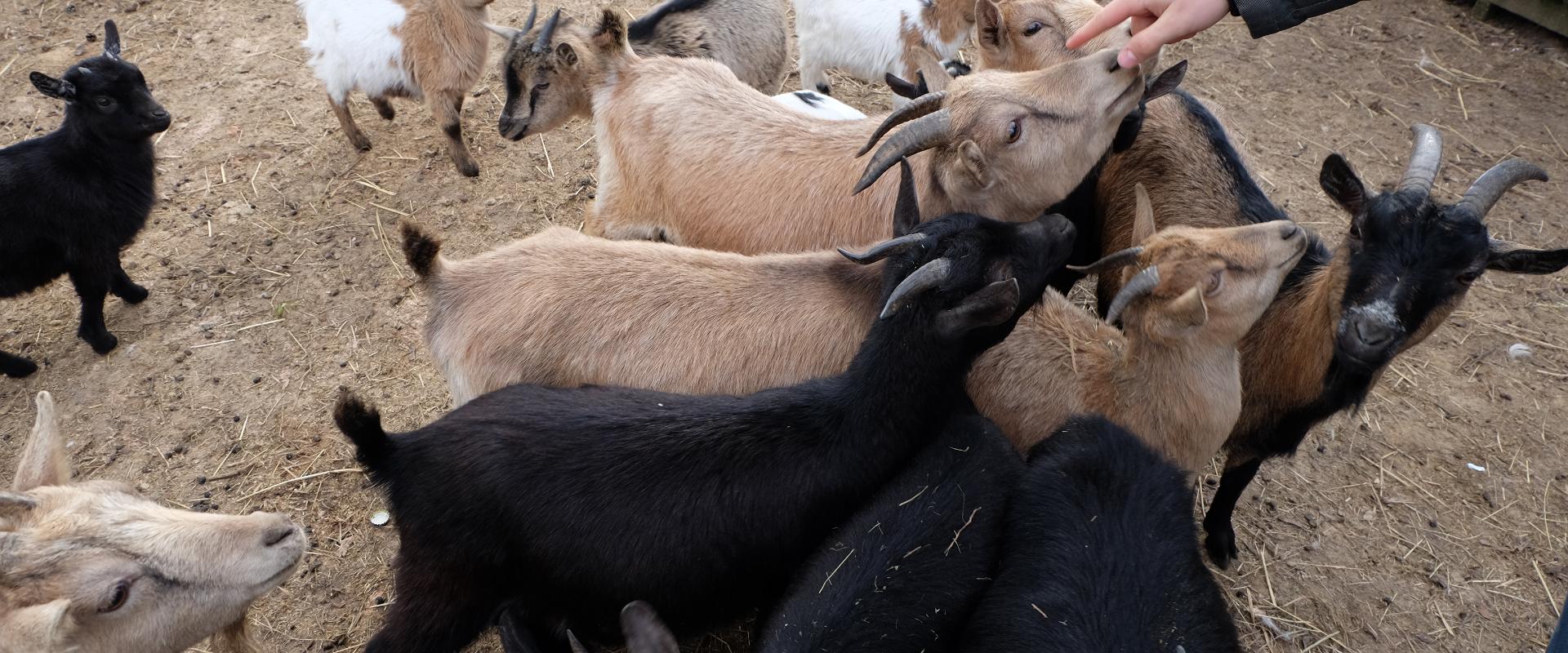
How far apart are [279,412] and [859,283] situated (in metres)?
2.99

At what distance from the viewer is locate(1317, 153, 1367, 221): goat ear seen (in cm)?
359

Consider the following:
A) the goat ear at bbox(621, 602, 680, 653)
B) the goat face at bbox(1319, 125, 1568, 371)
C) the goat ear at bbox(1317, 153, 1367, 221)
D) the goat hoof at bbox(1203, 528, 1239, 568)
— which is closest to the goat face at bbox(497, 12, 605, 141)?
the goat ear at bbox(621, 602, 680, 653)

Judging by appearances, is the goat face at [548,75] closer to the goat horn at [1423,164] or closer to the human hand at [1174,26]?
the human hand at [1174,26]

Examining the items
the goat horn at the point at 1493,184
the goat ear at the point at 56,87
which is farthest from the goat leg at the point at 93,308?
the goat horn at the point at 1493,184

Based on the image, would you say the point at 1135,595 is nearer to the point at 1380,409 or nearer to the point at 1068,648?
the point at 1068,648

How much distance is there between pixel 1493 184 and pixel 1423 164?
0.22m

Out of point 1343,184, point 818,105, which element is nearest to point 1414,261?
point 1343,184

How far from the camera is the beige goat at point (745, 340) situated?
3357mm

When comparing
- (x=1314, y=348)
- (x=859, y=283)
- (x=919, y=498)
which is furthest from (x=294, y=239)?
(x=1314, y=348)

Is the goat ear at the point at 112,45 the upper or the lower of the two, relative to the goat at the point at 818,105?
upper

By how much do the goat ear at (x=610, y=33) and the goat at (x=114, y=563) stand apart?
8.82 feet

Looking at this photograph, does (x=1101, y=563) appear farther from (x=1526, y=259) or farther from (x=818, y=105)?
(x=818, y=105)

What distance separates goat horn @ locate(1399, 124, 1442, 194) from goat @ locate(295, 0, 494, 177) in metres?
4.77

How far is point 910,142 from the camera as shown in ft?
11.5
